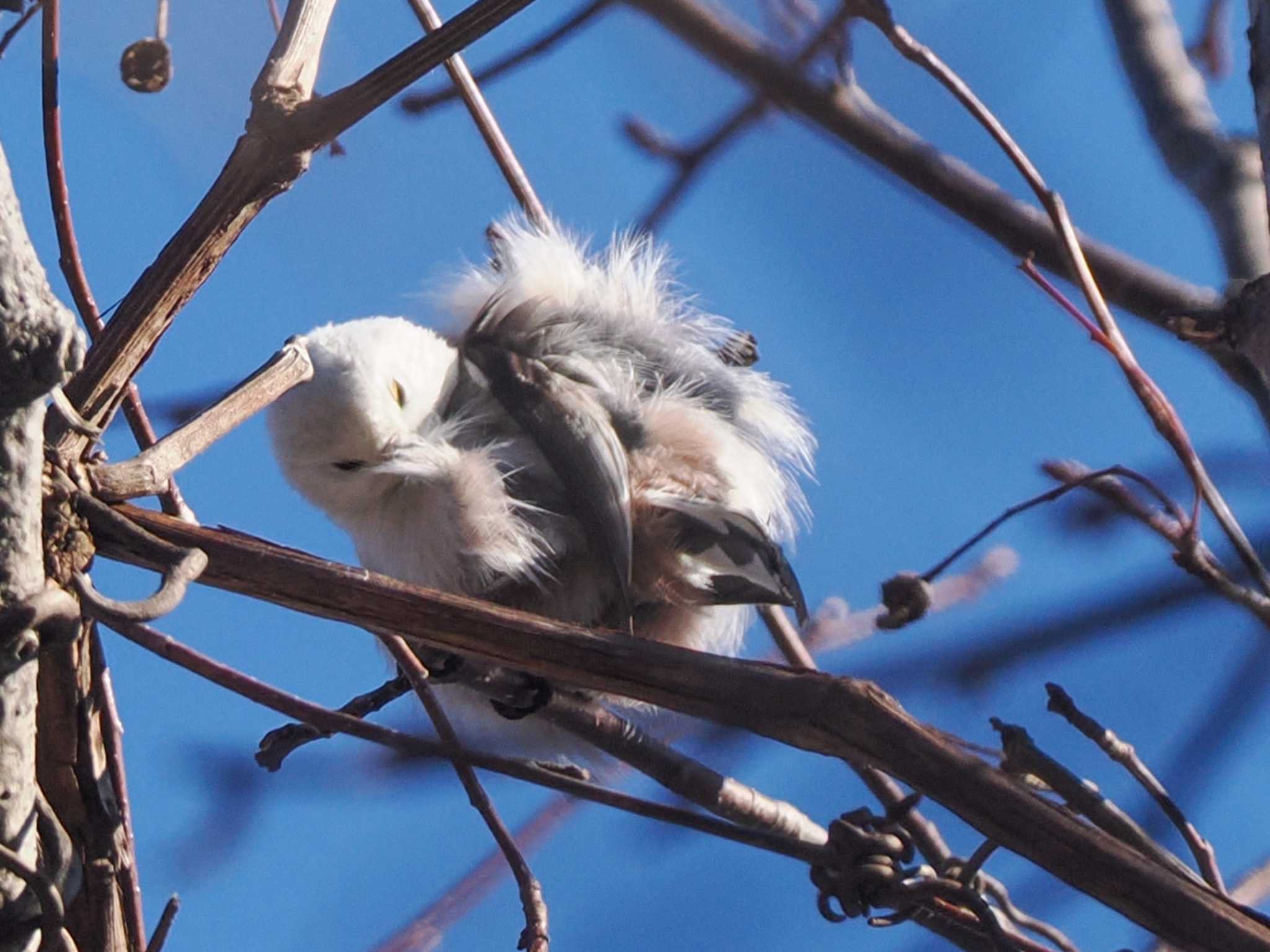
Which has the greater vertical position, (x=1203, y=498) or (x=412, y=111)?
(x=412, y=111)

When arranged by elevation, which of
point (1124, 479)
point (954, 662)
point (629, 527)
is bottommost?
point (954, 662)

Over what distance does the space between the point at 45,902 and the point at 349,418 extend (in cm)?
68

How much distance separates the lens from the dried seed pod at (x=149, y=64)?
1.18 metres

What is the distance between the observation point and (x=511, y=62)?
1.37 meters

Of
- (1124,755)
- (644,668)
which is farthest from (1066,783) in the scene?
(644,668)

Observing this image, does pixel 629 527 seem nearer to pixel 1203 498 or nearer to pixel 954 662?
pixel 954 662

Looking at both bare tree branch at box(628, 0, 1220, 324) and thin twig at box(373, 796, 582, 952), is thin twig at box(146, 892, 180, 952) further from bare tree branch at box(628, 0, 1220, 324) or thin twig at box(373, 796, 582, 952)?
bare tree branch at box(628, 0, 1220, 324)

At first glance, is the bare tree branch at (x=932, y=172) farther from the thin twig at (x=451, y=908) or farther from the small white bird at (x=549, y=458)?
the thin twig at (x=451, y=908)

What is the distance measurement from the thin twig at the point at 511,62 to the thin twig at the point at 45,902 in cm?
87

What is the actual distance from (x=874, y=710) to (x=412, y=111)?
3.00 feet

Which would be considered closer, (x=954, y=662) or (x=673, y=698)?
(x=673, y=698)

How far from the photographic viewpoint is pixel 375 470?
53.9 inches

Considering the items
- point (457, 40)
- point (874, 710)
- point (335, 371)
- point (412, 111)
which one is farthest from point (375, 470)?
point (874, 710)

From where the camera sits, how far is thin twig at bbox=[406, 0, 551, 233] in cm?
127
